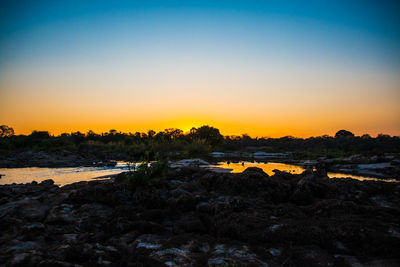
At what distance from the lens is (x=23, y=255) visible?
3.00 m

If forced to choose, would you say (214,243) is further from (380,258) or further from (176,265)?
(380,258)

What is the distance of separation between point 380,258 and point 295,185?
3359mm

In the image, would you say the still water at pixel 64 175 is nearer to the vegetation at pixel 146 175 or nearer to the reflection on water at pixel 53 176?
the reflection on water at pixel 53 176

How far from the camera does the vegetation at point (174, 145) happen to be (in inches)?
1423

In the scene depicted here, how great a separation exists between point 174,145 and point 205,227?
135 ft

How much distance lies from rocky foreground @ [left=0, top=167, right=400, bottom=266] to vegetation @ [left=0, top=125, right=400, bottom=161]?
202 centimetres


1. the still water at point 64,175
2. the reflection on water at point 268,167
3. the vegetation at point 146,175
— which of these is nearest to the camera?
the vegetation at point 146,175

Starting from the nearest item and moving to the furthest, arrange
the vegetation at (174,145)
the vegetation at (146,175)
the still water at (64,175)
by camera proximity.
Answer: the vegetation at (146,175), the still water at (64,175), the vegetation at (174,145)

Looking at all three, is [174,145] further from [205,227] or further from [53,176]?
[205,227]

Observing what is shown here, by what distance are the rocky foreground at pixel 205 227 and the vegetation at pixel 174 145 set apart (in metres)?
2.02

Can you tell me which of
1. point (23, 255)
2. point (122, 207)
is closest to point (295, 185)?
point (122, 207)

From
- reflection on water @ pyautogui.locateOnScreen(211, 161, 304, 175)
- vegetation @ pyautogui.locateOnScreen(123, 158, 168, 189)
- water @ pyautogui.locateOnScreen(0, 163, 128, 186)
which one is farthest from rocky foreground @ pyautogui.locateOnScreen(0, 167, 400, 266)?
reflection on water @ pyautogui.locateOnScreen(211, 161, 304, 175)

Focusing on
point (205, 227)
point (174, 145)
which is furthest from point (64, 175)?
point (174, 145)

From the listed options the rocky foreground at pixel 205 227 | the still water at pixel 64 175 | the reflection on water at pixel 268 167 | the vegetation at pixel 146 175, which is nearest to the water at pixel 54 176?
the still water at pixel 64 175
